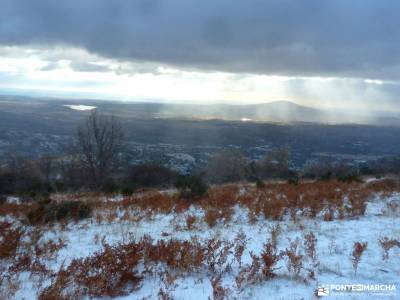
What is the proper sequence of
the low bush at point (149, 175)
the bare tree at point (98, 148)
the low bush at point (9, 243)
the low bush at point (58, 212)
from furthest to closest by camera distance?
the low bush at point (149, 175) < the bare tree at point (98, 148) < the low bush at point (58, 212) < the low bush at point (9, 243)

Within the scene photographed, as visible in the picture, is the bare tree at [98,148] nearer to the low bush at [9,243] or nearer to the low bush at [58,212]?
the low bush at [58,212]

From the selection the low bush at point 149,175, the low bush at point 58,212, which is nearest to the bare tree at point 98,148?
the low bush at point 149,175

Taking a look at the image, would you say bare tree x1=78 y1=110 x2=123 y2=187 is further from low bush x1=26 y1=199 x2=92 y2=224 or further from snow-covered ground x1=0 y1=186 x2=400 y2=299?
snow-covered ground x1=0 y1=186 x2=400 y2=299

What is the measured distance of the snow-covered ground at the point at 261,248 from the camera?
187 inches

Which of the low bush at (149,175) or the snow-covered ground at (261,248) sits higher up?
the snow-covered ground at (261,248)

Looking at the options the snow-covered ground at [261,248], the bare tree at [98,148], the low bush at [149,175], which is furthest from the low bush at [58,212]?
the low bush at [149,175]

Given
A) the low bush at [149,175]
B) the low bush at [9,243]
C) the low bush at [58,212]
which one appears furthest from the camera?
the low bush at [149,175]

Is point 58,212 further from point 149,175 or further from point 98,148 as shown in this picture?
point 149,175

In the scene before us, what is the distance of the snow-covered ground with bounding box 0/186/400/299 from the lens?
15.6 ft

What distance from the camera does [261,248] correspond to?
6395 millimetres

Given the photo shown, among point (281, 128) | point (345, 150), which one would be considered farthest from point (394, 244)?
point (281, 128)

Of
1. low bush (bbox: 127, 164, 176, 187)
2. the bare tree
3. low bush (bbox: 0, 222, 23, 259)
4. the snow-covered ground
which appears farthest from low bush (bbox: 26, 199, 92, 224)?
low bush (bbox: 127, 164, 176, 187)

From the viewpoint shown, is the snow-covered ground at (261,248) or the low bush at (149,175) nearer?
the snow-covered ground at (261,248)

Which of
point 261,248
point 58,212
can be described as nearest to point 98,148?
point 58,212
